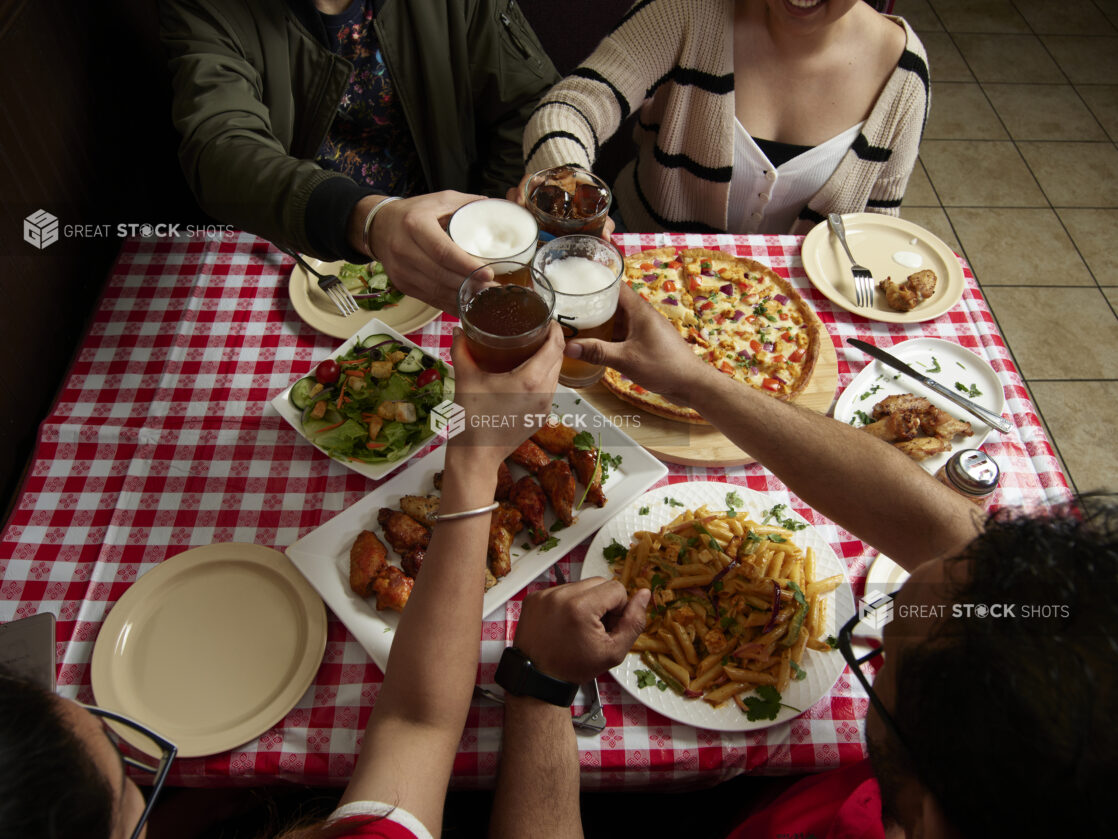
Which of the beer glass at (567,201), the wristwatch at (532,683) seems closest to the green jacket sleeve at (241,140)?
the beer glass at (567,201)

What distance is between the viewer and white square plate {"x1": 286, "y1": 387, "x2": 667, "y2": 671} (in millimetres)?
1759

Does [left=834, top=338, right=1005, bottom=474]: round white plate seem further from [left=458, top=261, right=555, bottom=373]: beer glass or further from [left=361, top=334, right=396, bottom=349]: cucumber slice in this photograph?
[left=361, top=334, right=396, bottom=349]: cucumber slice

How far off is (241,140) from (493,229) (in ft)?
3.54

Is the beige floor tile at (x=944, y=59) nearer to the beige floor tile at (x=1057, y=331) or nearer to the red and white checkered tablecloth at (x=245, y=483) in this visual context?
the beige floor tile at (x=1057, y=331)

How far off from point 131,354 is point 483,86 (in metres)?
1.80

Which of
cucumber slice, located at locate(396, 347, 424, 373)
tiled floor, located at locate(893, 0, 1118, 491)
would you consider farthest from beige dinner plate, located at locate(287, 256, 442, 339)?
tiled floor, located at locate(893, 0, 1118, 491)

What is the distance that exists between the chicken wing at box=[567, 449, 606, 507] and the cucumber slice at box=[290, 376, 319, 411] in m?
0.84

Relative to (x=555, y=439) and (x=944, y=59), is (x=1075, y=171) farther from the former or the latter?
(x=555, y=439)

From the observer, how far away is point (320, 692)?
169 centimetres

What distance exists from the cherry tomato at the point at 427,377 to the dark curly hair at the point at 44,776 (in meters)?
1.30

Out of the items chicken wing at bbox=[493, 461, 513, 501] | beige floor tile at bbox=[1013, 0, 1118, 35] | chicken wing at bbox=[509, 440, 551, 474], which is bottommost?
beige floor tile at bbox=[1013, 0, 1118, 35]

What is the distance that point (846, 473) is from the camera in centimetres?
172

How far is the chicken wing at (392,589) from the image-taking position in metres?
1.73

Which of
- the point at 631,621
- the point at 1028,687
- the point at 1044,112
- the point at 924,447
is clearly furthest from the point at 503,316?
the point at 1044,112
